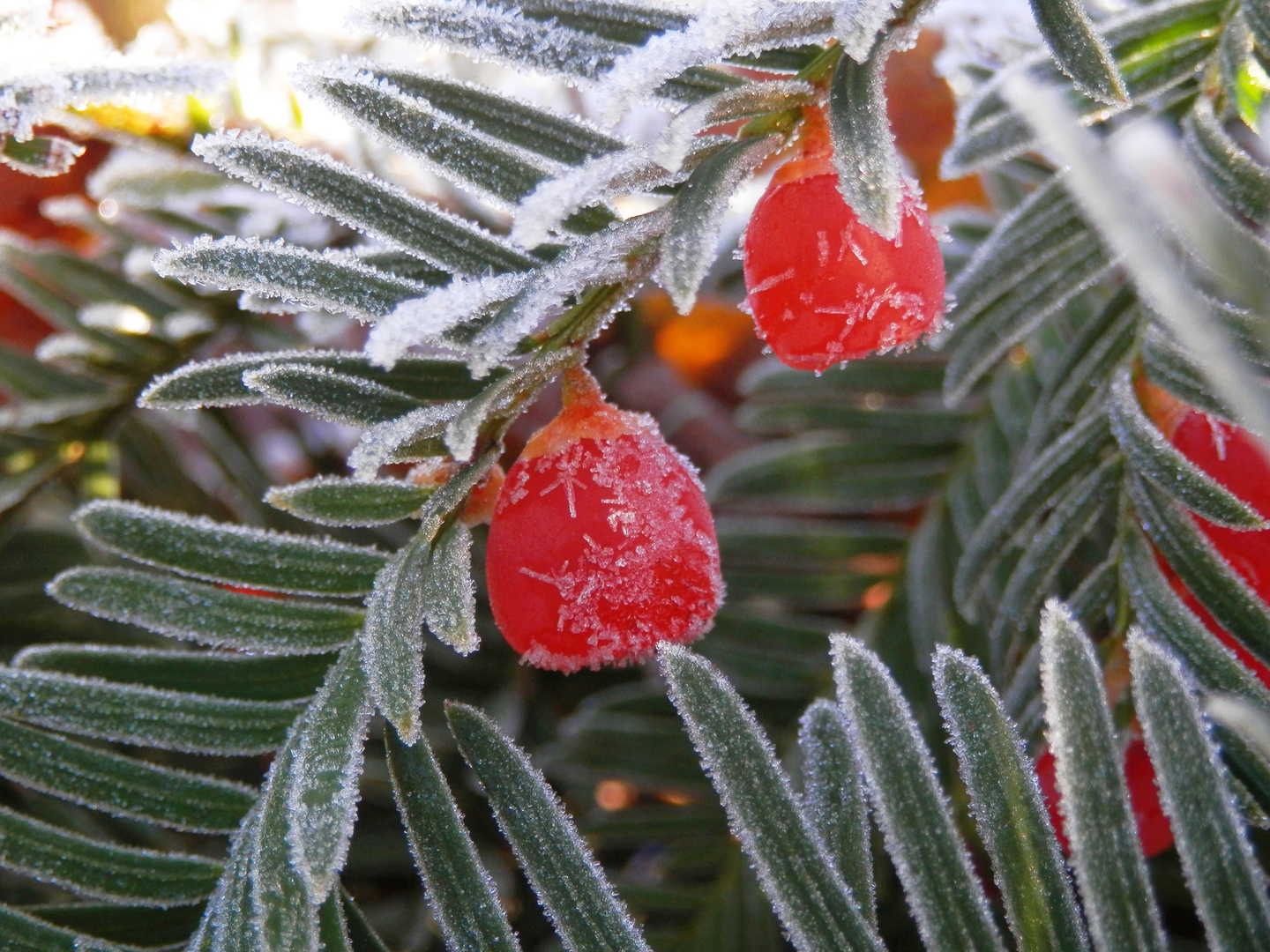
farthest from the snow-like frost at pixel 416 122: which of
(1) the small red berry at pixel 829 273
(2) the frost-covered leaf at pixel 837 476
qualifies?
(2) the frost-covered leaf at pixel 837 476

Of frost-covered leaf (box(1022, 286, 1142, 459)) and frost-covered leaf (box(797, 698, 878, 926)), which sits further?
frost-covered leaf (box(1022, 286, 1142, 459))

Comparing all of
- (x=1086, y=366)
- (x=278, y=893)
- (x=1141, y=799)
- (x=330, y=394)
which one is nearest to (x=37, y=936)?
(x=278, y=893)

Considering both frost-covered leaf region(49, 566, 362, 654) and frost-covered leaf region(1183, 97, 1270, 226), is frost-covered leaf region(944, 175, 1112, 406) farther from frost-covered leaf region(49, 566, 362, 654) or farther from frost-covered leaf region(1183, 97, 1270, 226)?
frost-covered leaf region(49, 566, 362, 654)

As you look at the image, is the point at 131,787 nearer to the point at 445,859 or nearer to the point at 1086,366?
the point at 445,859

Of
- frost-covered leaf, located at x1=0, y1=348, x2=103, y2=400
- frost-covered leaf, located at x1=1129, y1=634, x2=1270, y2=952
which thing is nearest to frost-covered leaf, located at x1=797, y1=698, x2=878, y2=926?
frost-covered leaf, located at x1=1129, y1=634, x2=1270, y2=952

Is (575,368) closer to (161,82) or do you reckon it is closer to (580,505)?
(580,505)

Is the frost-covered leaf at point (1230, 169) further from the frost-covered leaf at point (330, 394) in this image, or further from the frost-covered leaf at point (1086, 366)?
the frost-covered leaf at point (330, 394)
